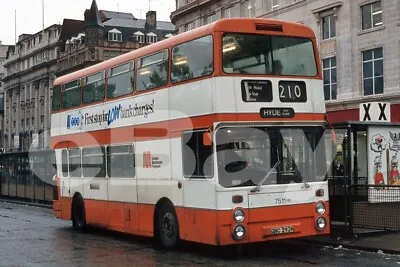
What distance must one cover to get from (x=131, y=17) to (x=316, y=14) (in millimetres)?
65134

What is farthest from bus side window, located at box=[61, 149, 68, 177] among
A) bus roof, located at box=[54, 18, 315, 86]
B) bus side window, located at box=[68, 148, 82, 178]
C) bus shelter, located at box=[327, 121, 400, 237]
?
bus shelter, located at box=[327, 121, 400, 237]

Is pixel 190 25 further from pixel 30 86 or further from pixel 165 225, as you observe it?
pixel 30 86

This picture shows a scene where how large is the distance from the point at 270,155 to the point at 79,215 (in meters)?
8.21

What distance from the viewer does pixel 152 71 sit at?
45.6 ft

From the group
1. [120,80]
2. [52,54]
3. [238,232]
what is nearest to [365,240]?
[238,232]

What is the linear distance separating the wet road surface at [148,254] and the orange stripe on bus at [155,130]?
2.48 m

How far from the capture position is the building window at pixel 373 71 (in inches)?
1416

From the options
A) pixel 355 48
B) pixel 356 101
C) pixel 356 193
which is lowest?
pixel 356 193

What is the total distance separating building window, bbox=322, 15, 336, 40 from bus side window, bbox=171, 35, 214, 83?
1104 inches

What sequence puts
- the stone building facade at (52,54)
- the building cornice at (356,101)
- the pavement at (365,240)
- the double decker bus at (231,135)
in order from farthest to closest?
1. the stone building facade at (52,54)
2. the building cornice at (356,101)
3. the pavement at (365,240)
4. the double decker bus at (231,135)

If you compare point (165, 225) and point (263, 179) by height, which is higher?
point (263, 179)

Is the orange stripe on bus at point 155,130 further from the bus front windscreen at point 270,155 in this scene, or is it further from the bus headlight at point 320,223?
the bus headlight at point 320,223

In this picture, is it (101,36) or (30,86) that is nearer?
(101,36)

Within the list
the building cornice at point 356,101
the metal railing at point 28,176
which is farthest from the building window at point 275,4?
the metal railing at point 28,176
